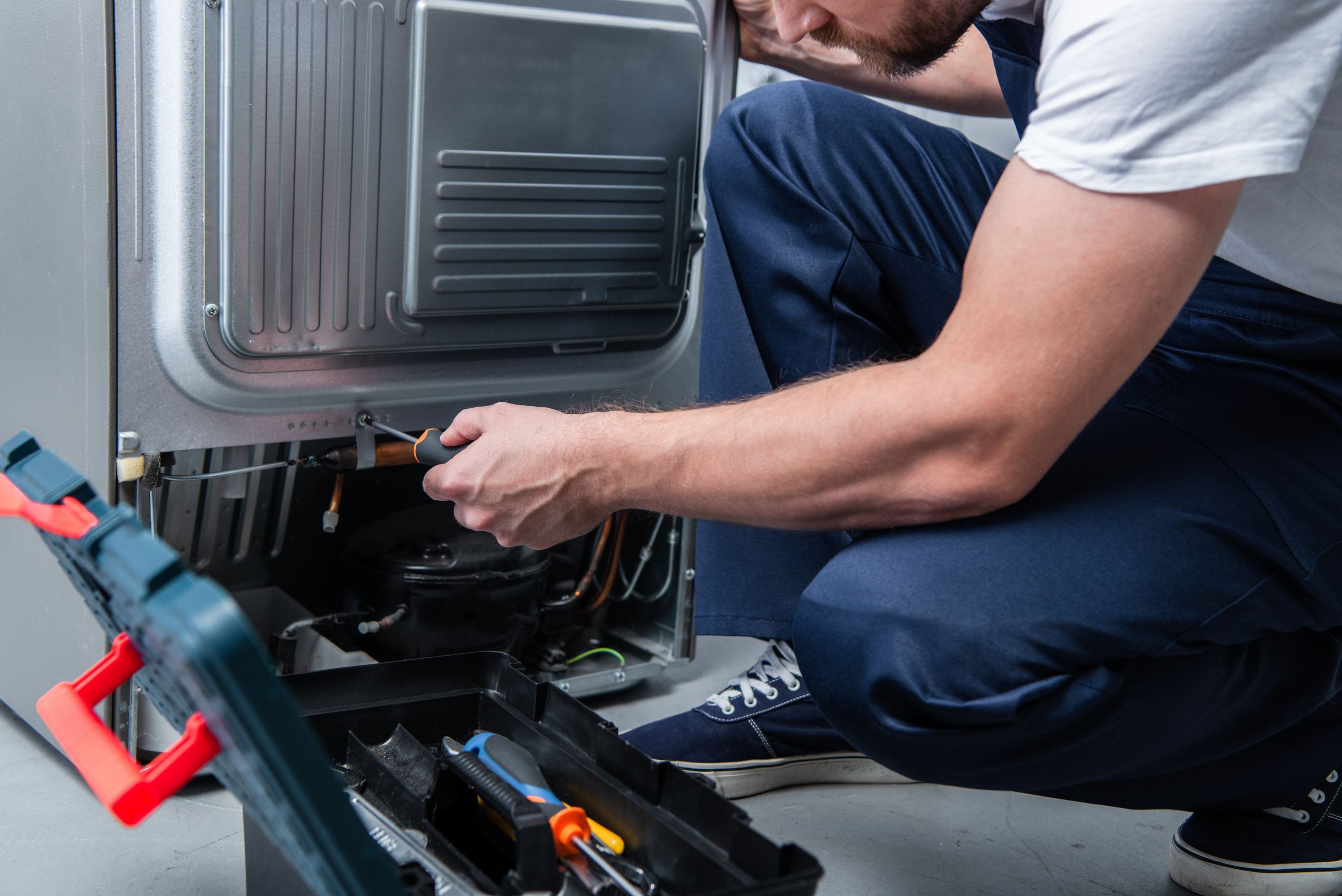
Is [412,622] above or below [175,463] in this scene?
below

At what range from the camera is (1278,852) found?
110cm

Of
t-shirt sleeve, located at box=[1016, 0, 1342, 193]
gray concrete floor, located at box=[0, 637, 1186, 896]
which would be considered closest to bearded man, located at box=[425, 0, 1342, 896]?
t-shirt sleeve, located at box=[1016, 0, 1342, 193]

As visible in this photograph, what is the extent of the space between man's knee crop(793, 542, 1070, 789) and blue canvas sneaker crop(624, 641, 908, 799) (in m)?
0.33

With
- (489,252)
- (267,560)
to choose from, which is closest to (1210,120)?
(489,252)

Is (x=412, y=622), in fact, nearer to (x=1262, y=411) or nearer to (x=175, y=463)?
(x=175, y=463)

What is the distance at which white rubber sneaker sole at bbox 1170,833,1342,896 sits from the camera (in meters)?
1.09

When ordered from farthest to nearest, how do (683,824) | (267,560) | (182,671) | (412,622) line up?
(267,560), (412,622), (683,824), (182,671)

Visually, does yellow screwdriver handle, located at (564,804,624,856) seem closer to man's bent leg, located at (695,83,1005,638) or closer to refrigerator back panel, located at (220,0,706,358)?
man's bent leg, located at (695,83,1005,638)

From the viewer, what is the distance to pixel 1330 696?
0.97 meters

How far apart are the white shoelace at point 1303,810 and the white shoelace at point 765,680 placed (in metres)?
0.45

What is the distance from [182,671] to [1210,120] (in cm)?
64

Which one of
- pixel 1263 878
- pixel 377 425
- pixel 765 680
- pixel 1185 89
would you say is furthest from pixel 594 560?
pixel 1185 89

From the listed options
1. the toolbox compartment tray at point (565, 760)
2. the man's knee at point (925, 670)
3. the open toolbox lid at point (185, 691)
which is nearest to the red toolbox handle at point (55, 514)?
the open toolbox lid at point (185, 691)

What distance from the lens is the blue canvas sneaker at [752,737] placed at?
1247 millimetres
